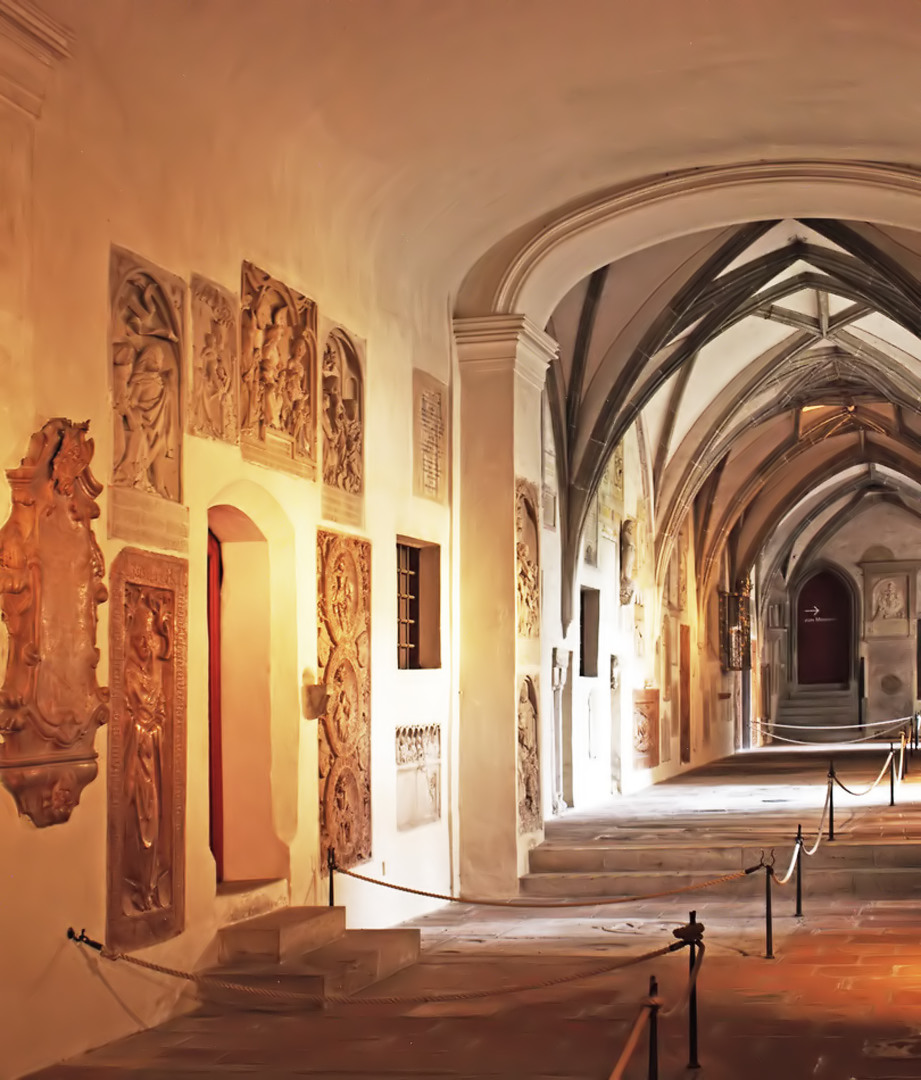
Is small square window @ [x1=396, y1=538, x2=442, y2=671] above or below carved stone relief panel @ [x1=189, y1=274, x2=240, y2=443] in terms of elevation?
below

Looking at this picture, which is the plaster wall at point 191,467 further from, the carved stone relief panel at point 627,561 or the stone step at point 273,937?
the carved stone relief panel at point 627,561

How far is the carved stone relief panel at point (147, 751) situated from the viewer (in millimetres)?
7629

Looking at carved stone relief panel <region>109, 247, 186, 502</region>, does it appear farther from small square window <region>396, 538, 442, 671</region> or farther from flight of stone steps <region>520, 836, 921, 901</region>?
flight of stone steps <region>520, 836, 921, 901</region>

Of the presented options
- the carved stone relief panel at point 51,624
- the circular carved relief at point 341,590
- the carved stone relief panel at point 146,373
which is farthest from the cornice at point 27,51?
the circular carved relief at point 341,590

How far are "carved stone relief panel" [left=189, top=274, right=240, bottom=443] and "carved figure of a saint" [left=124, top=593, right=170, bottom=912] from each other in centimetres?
110

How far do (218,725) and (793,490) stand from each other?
901 inches

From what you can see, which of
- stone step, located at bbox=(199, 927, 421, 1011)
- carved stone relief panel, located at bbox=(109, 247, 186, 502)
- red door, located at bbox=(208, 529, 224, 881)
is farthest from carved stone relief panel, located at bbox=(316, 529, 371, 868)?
carved stone relief panel, located at bbox=(109, 247, 186, 502)

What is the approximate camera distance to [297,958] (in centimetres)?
879

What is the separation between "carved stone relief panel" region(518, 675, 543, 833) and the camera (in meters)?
12.9

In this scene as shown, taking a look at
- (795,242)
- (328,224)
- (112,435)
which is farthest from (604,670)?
(112,435)

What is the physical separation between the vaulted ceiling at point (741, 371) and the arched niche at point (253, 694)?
22.7ft

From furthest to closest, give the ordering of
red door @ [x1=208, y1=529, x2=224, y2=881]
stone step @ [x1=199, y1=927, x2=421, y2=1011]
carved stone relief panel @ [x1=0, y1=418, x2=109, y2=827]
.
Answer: red door @ [x1=208, y1=529, x2=224, y2=881]
stone step @ [x1=199, y1=927, x2=421, y2=1011]
carved stone relief panel @ [x1=0, y1=418, x2=109, y2=827]

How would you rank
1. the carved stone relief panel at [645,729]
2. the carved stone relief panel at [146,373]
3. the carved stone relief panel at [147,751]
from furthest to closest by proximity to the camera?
the carved stone relief panel at [645,729]
the carved stone relief panel at [146,373]
the carved stone relief panel at [147,751]

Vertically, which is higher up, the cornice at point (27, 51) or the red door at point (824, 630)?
the cornice at point (27, 51)
